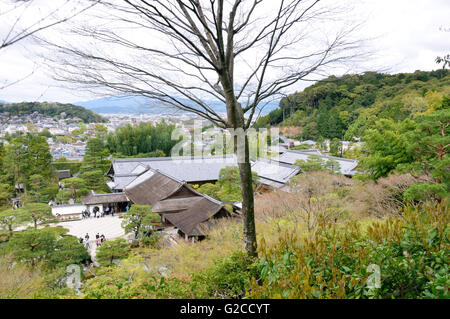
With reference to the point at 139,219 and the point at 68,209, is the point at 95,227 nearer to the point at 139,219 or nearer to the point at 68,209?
the point at 68,209

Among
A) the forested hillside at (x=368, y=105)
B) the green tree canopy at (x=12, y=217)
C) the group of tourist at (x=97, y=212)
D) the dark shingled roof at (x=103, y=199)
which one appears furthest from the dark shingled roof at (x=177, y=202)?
the forested hillside at (x=368, y=105)

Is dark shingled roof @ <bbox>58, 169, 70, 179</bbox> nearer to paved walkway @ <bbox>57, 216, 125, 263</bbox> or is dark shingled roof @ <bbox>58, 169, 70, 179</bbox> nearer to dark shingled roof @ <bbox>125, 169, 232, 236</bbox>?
dark shingled roof @ <bbox>125, 169, 232, 236</bbox>

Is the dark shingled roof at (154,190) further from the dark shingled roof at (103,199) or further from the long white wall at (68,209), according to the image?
the long white wall at (68,209)

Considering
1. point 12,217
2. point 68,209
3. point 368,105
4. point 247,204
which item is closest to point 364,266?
point 247,204

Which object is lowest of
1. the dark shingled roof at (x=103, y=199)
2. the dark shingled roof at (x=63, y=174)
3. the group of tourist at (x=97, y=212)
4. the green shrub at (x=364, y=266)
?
the group of tourist at (x=97, y=212)

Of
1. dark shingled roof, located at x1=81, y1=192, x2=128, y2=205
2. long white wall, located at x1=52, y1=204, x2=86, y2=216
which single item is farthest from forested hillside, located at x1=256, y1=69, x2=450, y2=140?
long white wall, located at x1=52, y1=204, x2=86, y2=216

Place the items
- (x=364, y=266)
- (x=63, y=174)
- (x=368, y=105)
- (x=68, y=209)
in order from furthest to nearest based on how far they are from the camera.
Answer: (x=368, y=105), (x=63, y=174), (x=68, y=209), (x=364, y=266)

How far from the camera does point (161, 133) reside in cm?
2925

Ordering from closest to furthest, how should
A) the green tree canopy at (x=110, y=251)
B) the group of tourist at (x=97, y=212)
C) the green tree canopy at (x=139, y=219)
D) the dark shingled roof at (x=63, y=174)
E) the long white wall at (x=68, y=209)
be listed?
the green tree canopy at (x=110, y=251) < the green tree canopy at (x=139, y=219) < the group of tourist at (x=97, y=212) < the long white wall at (x=68, y=209) < the dark shingled roof at (x=63, y=174)

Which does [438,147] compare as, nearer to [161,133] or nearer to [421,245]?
[421,245]

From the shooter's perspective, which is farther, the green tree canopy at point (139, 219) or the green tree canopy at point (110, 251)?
the green tree canopy at point (139, 219)

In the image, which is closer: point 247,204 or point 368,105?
point 247,204
